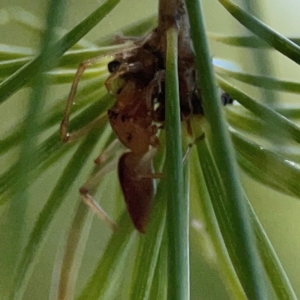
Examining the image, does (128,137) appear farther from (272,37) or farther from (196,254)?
(196,254)

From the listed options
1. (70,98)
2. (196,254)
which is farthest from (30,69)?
(196,254)

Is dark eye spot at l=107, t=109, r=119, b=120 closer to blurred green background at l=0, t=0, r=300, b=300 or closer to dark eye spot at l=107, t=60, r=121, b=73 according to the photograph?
dark eye spot at l=107, t=60, r=121, b=73

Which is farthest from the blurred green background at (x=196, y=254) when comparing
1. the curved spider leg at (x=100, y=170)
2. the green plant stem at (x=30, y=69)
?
the green plant stem at (x=30, y=69)

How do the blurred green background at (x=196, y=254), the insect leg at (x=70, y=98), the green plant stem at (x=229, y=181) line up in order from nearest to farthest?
the green plant stem at (x=229, y=181)
the insect leg at (x=70, y=98)
the blurred green background at (x=196, y=254)

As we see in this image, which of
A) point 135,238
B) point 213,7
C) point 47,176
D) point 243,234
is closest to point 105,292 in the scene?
point 135,238

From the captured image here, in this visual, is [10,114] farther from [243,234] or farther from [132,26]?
[243,234]

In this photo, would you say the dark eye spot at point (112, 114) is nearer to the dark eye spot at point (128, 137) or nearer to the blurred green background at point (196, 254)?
the dark eye spot at point (128, 137)
